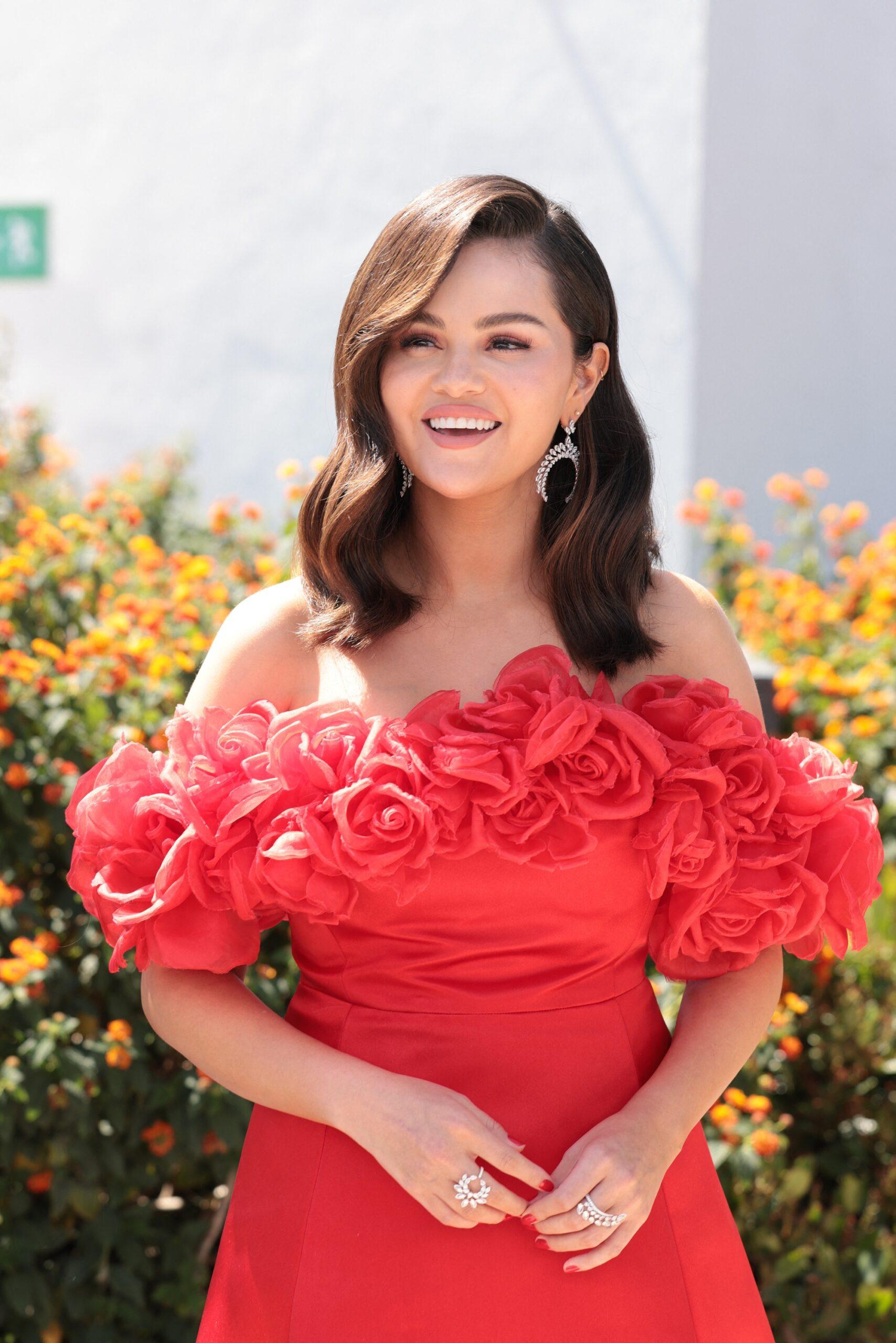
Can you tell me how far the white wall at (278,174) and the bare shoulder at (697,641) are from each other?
10.6 feet

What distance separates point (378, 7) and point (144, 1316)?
5015 millimetres

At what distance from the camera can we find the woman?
1618 mm

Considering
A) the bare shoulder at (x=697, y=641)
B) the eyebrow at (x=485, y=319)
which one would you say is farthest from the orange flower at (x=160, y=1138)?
the eyebrow at (x=485, y=319)

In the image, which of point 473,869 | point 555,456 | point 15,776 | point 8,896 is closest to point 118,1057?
point 8,896

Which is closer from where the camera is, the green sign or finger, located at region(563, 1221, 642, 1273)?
finger, located at region(563, 1221, 642, 1273)

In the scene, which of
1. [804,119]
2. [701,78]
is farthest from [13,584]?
[804,119]

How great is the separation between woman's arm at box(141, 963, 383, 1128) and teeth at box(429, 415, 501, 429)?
2.51ft

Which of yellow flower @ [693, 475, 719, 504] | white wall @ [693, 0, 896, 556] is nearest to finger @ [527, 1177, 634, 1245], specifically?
yellow flower @ [693, 475, 719, 504]

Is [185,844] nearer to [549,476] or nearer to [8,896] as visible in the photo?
[549,476]

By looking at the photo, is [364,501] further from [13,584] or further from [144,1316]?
[144,1316]

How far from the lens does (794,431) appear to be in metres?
5.69

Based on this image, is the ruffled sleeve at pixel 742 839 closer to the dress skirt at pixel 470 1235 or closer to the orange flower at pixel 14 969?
the dress skirt at pixel 470 1235

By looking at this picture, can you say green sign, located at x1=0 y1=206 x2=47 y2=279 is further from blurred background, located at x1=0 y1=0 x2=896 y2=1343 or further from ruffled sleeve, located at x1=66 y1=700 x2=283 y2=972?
ruffled sleeve, located at x1=66 y1=700 x2=283 y2=972

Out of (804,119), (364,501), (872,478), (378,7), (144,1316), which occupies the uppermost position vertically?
(378,7)
